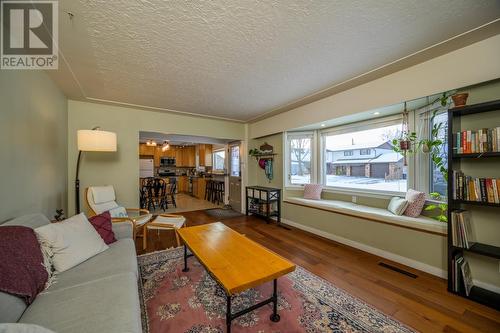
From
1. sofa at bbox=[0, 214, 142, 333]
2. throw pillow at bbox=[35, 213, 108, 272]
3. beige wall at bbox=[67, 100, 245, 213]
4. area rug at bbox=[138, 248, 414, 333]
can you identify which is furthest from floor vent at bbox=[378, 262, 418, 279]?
beige wall at bbox=[67, 100, 245, 213]

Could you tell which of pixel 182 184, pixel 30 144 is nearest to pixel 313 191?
pixel 30 144

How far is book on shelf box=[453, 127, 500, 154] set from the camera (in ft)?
5.94

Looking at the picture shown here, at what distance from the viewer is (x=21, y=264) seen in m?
1.19

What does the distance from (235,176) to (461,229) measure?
466cm

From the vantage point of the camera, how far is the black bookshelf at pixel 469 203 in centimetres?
179

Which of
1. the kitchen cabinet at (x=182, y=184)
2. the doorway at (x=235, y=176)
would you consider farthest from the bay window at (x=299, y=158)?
the kitchen cabinet at (x=182, y=184)

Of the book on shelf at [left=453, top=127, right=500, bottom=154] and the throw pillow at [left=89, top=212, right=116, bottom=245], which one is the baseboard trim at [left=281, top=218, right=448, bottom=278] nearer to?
the book on shelf at [left=453, top=127, right=500, bottom=154]

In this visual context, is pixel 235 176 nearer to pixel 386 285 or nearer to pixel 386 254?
pixel 386 254

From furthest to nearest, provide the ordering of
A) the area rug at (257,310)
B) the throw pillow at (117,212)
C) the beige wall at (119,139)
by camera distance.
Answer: the beige wall at (119,139), the throw pillow at (117,212), the area rug at (257,310)

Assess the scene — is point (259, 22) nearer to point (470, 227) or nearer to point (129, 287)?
point (129, 287)

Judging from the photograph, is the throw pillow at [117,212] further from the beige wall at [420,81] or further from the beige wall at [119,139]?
the beige wall at [420,81]

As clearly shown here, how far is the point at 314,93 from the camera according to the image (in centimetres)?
319

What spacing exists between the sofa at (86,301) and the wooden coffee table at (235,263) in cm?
55

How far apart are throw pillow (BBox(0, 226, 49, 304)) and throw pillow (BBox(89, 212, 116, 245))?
0.68 metres
